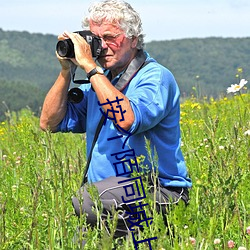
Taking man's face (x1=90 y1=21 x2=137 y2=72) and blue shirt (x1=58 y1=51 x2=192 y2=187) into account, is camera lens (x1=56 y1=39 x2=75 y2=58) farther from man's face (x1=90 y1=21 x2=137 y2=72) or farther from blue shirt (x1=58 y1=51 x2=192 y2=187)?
blue shirt (x1=58 y1=51 x2=192 y2=187)

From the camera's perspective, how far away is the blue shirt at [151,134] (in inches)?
129

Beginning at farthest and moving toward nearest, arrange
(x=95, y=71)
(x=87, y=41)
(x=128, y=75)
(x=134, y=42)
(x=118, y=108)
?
(x=134, y=42), (x=128, y=75), (x=87, y=41), (x=95, y=71), (x=118, y=108)

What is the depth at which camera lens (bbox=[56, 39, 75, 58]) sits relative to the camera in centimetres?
344

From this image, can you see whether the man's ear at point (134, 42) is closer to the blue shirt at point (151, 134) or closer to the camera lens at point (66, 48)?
the blue shirt at point (151, 134)

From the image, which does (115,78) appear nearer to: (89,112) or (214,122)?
(89,112)

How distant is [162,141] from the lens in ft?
11.5

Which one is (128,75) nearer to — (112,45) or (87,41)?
(112,45)

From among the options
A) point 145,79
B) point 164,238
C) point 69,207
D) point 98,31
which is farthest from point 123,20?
point 164,238

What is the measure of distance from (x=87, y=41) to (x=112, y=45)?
18cm

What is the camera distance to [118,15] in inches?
138

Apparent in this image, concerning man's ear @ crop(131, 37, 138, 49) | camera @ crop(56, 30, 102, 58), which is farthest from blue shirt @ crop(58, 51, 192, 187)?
camera @ crop(56, 30, 102, 58)

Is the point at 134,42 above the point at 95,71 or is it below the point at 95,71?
above

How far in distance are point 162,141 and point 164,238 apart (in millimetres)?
1381

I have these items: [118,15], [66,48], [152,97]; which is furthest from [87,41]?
[152,97]
